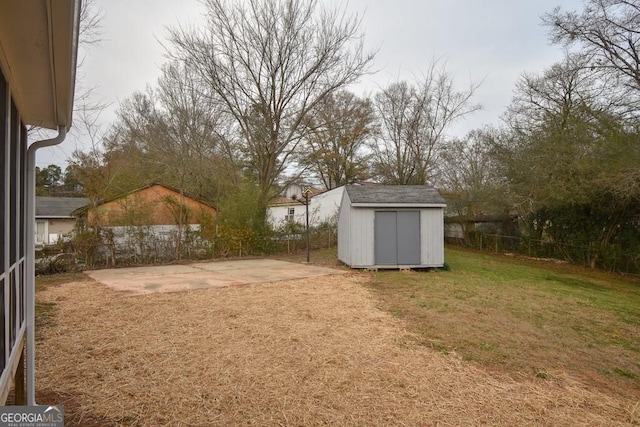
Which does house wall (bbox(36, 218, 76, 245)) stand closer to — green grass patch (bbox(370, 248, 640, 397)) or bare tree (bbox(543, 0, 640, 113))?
green grass patch (bbox(370, 248, 640, 397))

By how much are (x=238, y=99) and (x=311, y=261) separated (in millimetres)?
7533

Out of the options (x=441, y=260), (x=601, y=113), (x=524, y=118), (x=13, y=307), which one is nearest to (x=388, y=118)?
(x=524, y=118)

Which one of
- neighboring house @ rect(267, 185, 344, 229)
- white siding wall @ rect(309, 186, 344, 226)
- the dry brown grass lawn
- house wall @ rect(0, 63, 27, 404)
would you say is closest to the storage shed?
neighboring house @ rect(267, 185, 344, 229)

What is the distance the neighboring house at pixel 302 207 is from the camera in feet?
52.8

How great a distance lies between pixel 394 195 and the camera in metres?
10.9

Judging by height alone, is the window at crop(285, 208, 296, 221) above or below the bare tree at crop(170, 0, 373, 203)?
below

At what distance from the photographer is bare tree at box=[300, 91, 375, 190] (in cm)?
1788

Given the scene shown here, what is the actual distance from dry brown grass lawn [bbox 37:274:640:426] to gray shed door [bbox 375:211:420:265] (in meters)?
4.88

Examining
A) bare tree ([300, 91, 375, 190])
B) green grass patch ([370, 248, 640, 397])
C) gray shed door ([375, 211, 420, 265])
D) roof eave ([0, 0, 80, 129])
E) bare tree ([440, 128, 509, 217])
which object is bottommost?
green grass patch ([370, 248, 640, 397])

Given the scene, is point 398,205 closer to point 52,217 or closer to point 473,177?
point 473,177

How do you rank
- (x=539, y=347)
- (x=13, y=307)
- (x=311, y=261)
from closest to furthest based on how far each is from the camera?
(x=13, y=307)
(x=539, y=347)
(x=311, y=261)

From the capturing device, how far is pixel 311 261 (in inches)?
498

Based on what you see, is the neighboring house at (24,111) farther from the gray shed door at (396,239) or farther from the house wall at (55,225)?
the house wall at (55,225)

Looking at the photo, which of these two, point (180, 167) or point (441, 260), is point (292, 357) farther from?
point (180, 167)
